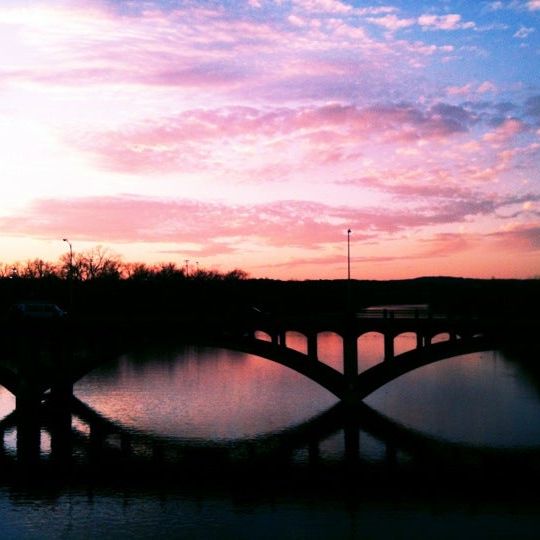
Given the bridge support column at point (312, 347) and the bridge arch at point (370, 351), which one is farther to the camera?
the bridge arch at point (370, 351)

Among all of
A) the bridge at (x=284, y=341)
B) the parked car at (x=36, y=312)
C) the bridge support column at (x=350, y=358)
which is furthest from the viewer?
the parked car at (x=36, y=312)

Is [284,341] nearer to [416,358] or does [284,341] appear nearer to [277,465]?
[416,358]

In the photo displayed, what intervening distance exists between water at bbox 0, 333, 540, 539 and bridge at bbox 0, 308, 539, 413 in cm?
269

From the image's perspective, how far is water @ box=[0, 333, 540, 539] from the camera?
86.6 ft

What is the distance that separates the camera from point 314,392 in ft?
176

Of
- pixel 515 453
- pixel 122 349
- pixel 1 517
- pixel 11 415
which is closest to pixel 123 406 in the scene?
pixel 122 349

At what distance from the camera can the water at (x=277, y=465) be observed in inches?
1040

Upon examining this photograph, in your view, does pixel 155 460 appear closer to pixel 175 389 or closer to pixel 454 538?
pixel 454 538

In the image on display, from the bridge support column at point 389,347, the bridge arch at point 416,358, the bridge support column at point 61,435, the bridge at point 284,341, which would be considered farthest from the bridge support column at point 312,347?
the bridge support column at point 61,435

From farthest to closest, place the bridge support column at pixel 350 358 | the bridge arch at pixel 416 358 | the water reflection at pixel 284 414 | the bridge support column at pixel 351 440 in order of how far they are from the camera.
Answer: the bridge support column at pixel 350 358, the bridge arch at pixel 416 358, the water reflection at pixel 284 414, the bridge support column at pixel 351 440

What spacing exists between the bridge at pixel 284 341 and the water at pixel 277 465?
2.69 meters

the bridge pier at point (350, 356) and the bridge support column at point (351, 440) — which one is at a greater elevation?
the bridge pier at point (350, 356)

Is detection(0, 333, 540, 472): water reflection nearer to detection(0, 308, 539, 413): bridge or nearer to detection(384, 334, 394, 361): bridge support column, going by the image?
detection(0, 308, 539, 413): bridge

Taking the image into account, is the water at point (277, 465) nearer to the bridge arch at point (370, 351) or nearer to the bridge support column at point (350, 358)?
the bridge support column at point (350, 358)
